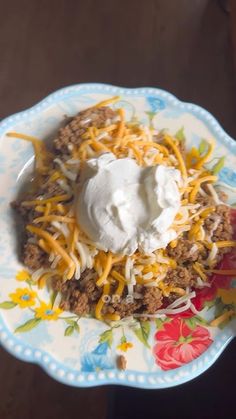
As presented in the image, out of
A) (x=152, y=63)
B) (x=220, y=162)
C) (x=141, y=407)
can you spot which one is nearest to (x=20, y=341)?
(x=141, y=407)

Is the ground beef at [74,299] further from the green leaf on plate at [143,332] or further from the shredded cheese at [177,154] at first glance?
the shredded cheese at [177,154]

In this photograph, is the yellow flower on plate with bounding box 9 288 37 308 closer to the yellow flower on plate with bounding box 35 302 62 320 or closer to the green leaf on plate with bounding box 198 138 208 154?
the yellow flower on plate with bounding box 35 302 62 320

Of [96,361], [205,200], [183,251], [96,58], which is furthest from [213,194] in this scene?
[96,58]

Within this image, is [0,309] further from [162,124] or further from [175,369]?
[162,124]

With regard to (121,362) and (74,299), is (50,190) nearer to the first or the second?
(74,299)

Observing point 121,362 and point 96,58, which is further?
point 96,58

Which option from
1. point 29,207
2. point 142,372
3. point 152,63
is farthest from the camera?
point 152,63

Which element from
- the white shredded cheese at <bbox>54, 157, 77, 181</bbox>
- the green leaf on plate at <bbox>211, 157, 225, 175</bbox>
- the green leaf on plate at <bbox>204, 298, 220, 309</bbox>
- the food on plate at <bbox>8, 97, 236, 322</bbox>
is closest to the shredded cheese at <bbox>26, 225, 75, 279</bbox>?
the food on plate at <bbox>8, 97, 236, 322</bbox>
